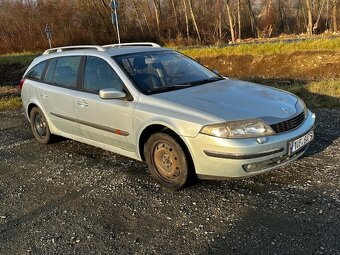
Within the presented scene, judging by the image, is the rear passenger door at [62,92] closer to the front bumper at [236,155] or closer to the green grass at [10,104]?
the front bumper at [236,155]

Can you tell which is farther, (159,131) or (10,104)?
(10,104)

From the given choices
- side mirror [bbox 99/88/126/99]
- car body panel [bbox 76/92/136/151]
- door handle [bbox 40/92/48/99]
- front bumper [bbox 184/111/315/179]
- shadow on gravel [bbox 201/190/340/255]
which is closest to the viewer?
shadow on gravel [bbox 201/190/340/255]

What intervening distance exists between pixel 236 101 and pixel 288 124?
0.60 metres

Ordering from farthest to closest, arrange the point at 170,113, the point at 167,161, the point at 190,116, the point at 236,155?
1. the point at 167,161
2. the point at 170,113
3. the point at 190,116
4. the point at 236,155

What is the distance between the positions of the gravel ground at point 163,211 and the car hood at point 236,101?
0.79m

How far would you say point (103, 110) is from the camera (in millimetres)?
4715

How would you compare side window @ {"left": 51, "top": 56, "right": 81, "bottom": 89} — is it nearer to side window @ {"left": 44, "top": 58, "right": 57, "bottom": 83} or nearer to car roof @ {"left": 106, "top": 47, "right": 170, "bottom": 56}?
side window @ {"left": 44, "top": 58, "right": 57, "bottom": 83}

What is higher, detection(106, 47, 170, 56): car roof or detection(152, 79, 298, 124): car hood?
detection(106, 47, 170, 56): car roof

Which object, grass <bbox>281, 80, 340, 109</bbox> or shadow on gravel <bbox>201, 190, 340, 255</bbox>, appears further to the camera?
grass <bbox>281, 80, 340, 109</bbox>

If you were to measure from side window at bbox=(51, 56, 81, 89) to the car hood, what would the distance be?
5.09ft

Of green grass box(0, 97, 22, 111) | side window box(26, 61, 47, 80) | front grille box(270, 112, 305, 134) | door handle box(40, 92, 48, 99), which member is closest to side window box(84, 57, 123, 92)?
door handle box(40, 92, 48, 99)

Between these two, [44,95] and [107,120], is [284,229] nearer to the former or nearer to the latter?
[107,120]

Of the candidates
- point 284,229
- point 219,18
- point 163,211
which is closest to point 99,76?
point 163,211

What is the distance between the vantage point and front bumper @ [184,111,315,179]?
3.65 meters
